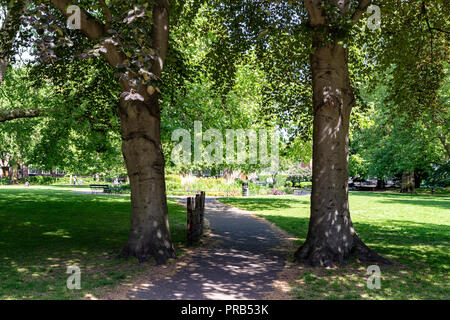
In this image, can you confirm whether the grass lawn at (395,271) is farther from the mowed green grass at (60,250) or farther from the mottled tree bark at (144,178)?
the mowed green grass at (60,250)

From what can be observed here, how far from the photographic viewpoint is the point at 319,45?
766cm

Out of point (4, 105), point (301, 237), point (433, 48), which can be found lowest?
point (301, 237)

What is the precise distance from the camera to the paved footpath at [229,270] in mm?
5652

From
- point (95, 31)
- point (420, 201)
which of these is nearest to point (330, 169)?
point (95, 31)

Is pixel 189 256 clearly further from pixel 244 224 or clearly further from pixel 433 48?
pixel 433 48

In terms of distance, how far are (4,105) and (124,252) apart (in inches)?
1226

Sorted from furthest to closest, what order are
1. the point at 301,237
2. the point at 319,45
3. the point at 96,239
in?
the point at 301,237 → the point at 96,239 → the point at 319,45

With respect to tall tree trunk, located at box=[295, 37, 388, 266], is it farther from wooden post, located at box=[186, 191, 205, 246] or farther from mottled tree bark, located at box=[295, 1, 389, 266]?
wooden post, located at box=[186, 191, 205, 246]

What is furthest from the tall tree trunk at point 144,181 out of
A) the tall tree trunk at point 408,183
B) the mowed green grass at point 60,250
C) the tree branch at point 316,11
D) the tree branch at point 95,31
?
the tall tree trunk at point 408,183

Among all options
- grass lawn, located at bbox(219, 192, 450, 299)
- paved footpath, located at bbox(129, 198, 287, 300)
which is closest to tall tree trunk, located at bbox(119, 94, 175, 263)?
paved footpath, located at bbox(129, 198, 287, 300)

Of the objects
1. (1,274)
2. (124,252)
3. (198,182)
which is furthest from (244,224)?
(198,182)

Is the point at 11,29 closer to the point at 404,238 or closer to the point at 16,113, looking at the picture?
the point at 16,113

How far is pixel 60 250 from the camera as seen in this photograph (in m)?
A: 8.82

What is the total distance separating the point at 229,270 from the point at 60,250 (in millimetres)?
4384
